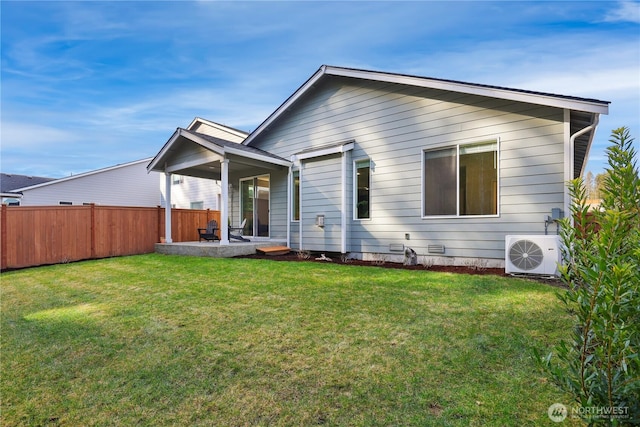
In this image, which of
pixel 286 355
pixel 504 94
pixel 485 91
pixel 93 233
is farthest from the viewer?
pixel 93 233

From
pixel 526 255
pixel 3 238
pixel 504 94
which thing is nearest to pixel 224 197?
pixel 3 238

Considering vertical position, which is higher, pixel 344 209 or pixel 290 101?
pixel 290 101

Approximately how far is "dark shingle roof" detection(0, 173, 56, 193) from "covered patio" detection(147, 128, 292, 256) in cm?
1443

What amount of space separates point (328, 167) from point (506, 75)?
18.1 ft

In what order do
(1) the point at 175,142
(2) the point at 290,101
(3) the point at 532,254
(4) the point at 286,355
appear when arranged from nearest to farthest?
(4) the point at 286,355, (3) the point at 532,254, (2) the point at 290,101, (1) the point at 175,142

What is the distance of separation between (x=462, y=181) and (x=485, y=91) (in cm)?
187

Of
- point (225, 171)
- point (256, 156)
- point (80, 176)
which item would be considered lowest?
point (225, 171)

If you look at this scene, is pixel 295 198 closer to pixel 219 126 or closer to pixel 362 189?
pixel 362 189

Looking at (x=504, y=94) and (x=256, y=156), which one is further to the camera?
(x=256, y=156)

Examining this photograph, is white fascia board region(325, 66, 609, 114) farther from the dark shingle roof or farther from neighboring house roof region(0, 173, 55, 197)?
the dark shingle roof

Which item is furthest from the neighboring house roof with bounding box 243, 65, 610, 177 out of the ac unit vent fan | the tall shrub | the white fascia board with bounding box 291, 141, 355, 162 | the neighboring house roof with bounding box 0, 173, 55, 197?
the neighboring house roof with bounding box 0, 173, 55, 197

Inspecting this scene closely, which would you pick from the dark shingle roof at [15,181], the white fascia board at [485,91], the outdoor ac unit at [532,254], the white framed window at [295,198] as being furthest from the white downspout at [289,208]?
the dark shingle roof at [15,181]

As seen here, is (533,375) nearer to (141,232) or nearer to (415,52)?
(415,52)

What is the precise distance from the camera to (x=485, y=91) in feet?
21.0
